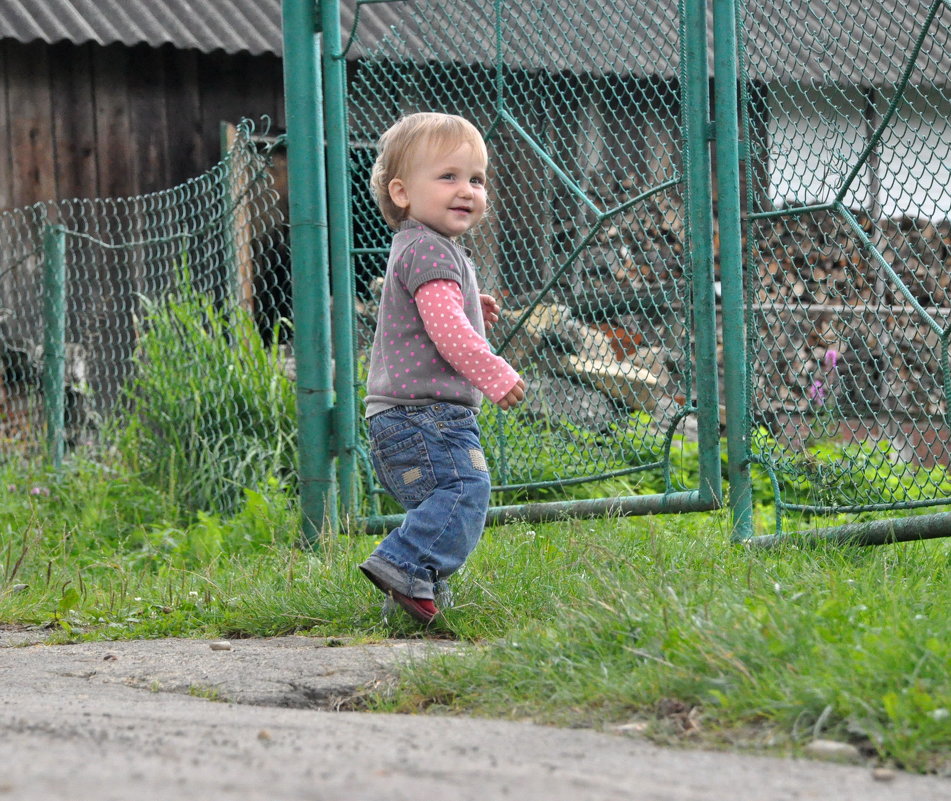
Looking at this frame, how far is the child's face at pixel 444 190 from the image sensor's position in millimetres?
3094

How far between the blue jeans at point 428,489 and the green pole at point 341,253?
2.90 ft

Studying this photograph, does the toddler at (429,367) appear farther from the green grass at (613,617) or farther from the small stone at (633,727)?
the small stone at (633,727)

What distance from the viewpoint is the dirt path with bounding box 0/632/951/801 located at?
1541mm

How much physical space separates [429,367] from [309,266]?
109 cm

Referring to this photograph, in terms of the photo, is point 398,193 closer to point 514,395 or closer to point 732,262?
point 514,395

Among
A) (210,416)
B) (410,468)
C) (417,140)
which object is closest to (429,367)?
(410,468)

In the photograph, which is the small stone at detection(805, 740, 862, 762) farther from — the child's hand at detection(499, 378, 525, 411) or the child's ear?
the child's ear

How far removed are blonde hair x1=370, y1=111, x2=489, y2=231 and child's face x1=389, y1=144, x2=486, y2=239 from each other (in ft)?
0.05

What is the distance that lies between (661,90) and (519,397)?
5.30m

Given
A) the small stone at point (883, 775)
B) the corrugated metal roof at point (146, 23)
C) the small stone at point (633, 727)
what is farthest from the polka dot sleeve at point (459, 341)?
the corrugated metal roof at point (146, 23)

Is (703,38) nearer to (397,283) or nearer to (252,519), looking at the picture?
(397,283)

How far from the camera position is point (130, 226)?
25.7ft

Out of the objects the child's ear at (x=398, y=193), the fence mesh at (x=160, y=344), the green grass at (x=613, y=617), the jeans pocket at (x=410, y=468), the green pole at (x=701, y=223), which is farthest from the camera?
the fence mesh at (x=160, y=344)

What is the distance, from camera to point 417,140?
122 inches
